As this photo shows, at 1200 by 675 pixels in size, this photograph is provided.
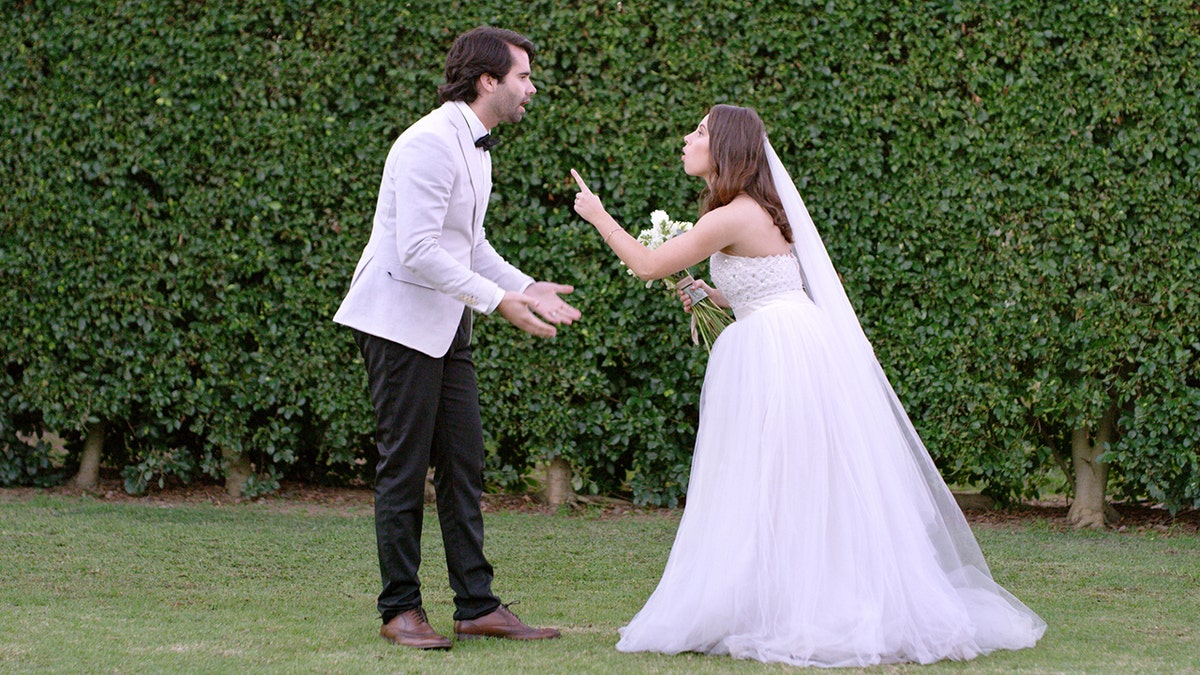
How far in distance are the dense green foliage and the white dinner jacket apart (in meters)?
2.45

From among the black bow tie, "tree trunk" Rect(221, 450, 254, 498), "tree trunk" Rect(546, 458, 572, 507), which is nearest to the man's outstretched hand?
the black bow tie

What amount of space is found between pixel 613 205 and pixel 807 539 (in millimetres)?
2904

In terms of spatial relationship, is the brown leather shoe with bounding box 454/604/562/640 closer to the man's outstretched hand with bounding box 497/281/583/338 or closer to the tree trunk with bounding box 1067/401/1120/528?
the man's outstretched hand with bounding box 497/281/583/338

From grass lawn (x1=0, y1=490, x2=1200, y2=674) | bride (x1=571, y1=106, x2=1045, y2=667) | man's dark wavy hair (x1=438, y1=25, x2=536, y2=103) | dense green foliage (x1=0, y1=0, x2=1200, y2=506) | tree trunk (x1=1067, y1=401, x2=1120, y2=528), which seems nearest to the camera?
grass lawn (x1=0, y1=490, x2=1200, y2=674)

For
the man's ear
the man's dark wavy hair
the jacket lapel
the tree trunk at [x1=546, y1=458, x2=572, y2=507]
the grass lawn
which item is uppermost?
the man's dark wavy hair

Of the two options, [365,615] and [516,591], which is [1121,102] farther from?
[365,615]

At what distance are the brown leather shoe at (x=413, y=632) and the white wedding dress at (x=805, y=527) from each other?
1.97ft

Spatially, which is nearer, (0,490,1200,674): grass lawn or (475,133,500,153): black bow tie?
(0,490,1200,674): grass lawn

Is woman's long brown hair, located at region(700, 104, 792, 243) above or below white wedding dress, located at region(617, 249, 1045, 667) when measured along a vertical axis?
above

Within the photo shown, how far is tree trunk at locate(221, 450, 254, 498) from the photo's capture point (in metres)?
7.04

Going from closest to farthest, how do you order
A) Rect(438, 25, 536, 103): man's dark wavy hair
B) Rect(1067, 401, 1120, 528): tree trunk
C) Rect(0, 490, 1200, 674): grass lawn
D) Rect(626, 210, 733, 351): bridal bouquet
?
Rect(0, 490, 1200, 674): grass lawn, Rect(438, 25, 536, 103): man's dark wavy hair, Rect(626, 210, 733, 351): bridal bouquet, Rect(1067, 401, 1120, 528): tree trunk

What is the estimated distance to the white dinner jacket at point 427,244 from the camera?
3.87 m

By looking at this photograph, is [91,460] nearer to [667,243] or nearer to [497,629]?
[497,629]

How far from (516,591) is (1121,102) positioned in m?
3.71
